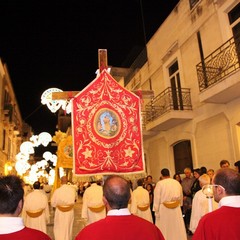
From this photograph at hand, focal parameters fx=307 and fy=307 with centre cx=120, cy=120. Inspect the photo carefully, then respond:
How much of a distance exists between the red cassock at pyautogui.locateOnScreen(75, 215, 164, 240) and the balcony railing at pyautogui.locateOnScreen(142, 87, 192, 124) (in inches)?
389

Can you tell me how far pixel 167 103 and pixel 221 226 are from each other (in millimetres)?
11248

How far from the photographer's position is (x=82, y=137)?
575 cm

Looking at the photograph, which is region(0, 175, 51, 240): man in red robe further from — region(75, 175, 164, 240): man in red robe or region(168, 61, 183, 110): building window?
region(168, 61, 183, 110): building window

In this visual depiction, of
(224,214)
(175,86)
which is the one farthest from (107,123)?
(175,86)

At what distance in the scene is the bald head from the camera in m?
2.56

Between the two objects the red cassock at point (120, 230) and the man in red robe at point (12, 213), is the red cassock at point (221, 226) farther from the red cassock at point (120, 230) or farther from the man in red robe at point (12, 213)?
the man in red robe at point (12, 213)

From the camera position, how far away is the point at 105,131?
586 centimetres

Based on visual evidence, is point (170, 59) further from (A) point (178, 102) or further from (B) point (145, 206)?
(B) point (145, 206)

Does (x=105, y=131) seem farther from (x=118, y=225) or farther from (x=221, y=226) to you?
→ (x=221, y=226)

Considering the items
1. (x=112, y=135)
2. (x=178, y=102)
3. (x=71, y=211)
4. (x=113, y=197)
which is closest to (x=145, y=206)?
(x=71, y=211)

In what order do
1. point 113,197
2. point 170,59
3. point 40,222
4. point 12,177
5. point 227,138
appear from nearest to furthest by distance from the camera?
point 12,177 < point 113,197 < point 40,222 < point 227,138 < point 170,59

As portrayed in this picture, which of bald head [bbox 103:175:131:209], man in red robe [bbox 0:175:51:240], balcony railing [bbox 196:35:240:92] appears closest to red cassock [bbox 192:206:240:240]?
bald head [bbox 103:175:131:209]

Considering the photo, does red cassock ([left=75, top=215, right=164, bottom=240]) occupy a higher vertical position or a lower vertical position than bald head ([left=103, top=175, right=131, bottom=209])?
lower

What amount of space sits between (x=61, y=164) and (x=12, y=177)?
10375 millimetres
